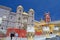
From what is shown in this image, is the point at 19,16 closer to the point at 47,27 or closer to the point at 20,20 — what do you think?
the point at 20,20

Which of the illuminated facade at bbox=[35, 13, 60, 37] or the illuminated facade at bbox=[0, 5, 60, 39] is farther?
the illuminated facade at bbox=[0, 5, 60, 39]

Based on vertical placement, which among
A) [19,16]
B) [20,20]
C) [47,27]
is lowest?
[47,27]

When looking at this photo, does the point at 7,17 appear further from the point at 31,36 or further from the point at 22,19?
the point at 31,36

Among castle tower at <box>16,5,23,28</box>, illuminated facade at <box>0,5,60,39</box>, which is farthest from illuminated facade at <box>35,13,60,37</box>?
castle tower at <box>16,5,23,28</box>

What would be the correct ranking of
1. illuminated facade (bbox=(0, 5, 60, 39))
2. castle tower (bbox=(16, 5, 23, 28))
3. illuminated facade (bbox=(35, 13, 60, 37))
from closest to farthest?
1. illuminated facade (bbox=(35, 13, 60, 37))
2. illuminated facade (bbox=(0, 5, 60, 39))
3. castle tower (bbox=(16, 5, 23, 28))

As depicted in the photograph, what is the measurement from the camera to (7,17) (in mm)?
10023

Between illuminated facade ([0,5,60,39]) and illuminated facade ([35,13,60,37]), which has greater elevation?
illuminated facade ([0,5,60,39])

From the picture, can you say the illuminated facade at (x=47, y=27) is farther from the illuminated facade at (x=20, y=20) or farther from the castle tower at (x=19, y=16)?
the castle tower at (x=19, y=16)

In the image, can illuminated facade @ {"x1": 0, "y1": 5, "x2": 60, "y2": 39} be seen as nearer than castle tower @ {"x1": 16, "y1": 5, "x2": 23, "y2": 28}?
Yes

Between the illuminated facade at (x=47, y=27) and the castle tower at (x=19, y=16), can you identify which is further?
the castle tower at (x=19, y=16)

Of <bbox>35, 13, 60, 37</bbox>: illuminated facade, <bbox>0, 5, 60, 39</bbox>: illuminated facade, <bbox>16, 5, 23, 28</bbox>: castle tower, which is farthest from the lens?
<bbox>16, 5, 23, 28</bbox>: castle tower

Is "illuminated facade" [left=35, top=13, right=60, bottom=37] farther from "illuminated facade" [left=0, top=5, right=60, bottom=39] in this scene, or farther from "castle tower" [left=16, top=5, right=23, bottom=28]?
"castle tower" [left=16, top=5, right=23, bottom=28]

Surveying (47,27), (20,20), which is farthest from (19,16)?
(47,27)

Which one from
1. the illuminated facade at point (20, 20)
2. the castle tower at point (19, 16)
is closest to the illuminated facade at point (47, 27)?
the illuminated facade at point (20, 20)
